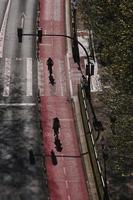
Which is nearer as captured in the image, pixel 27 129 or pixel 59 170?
pixel 59 170

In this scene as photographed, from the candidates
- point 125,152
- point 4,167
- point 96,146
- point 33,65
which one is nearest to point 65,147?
point 96,146

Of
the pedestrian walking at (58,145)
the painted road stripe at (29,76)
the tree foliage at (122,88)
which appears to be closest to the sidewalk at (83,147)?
the pedestrian walking at (58,145)

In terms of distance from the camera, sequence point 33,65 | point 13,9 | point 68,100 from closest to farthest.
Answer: point 68,100 → point 33,65 → point 13,9

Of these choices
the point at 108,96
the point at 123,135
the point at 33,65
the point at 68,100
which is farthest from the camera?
the point at 33,65

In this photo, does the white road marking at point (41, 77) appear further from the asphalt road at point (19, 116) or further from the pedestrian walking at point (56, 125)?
the pedestrian walking at point (56, 125)

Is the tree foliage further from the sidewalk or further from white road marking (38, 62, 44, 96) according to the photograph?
white road marking (38, 62, 44, 96)

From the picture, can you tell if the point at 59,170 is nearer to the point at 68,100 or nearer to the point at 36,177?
the point at 36,177

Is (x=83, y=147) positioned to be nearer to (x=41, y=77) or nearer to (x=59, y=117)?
(x=59, y=117)
